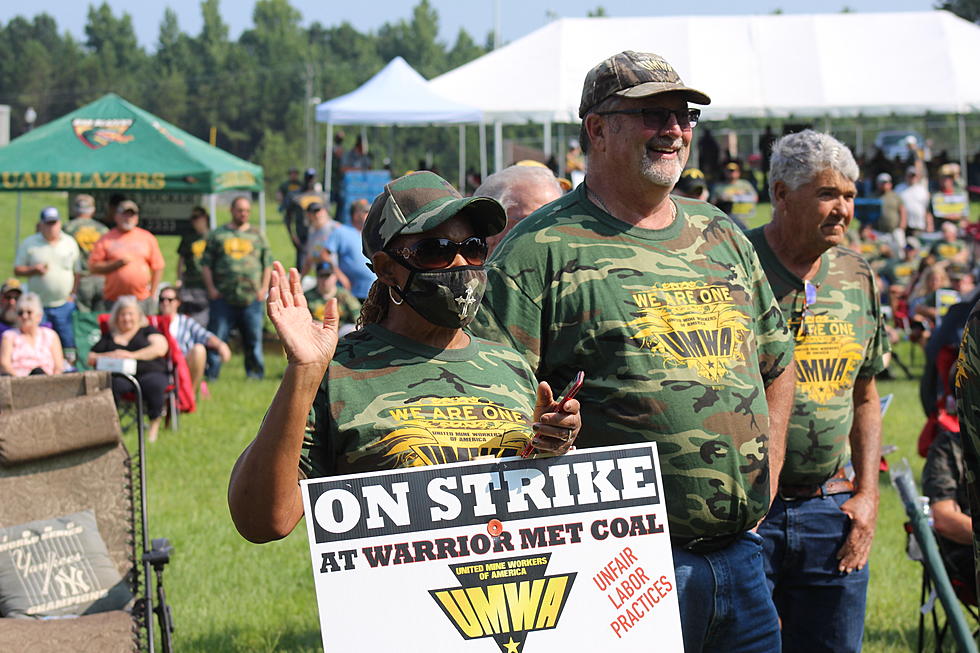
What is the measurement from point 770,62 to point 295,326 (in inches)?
909

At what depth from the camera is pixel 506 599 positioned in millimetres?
2592

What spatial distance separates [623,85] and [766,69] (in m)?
21.8

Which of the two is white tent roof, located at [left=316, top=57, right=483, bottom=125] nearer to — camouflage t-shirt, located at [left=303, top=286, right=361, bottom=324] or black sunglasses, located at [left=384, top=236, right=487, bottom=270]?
camouflage t-shirt, located at [left=303, top=286, right=361, bottom=324]

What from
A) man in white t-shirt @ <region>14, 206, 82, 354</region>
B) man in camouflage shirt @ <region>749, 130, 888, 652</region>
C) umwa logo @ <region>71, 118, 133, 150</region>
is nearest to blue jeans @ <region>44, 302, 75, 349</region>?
man in white t-shirt @ <region>14, 206, 82, 354</region>

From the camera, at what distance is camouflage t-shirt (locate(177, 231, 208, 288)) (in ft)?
50.8

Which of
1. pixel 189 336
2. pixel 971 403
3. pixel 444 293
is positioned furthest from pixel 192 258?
pixel 971 403

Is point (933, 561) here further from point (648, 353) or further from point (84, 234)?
point (84, 234)

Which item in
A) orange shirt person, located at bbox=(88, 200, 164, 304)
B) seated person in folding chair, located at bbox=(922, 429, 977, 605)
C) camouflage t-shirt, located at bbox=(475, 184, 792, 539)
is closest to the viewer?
camouflage t-shirt, located at bbox=(475, 184, 792, 539)

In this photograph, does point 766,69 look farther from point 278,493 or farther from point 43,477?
point 278,493

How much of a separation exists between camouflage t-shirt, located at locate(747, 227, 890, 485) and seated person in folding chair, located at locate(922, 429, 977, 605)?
132 cm

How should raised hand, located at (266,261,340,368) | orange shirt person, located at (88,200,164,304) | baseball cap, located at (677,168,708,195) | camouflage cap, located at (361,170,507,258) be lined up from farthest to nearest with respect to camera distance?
orange shirt person, located at (88,200,164,304)
baseball cap, located at (677,168,708,195)
camouflage cap, located at (361,170,507,258)
raised hand, located at (266,261,340,368)

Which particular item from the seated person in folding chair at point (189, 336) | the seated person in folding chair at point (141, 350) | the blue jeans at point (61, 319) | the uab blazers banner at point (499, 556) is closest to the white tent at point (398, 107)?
the blue jeans at point (61, 319)

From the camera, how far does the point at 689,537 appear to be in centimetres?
322

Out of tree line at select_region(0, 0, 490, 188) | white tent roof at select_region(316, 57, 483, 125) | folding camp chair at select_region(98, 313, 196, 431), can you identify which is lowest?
folding camp chair at select_region(98, 313, 196, 431)
